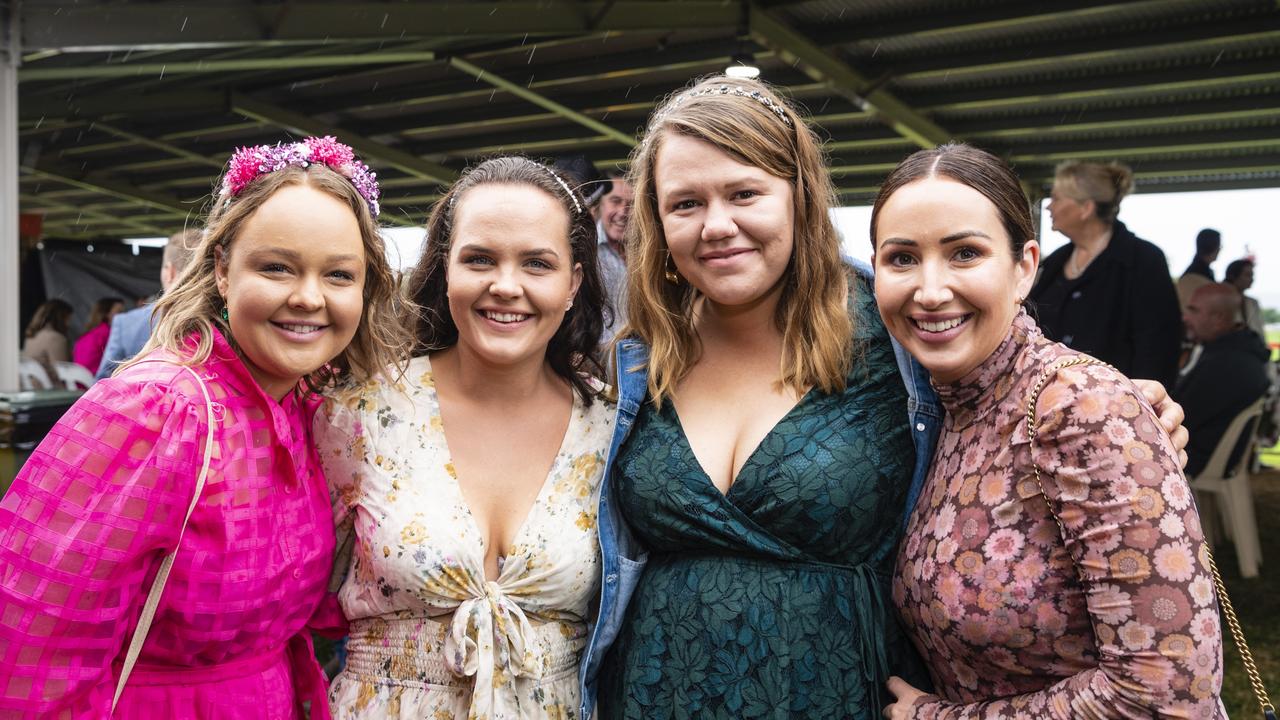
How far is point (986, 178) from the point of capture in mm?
1753

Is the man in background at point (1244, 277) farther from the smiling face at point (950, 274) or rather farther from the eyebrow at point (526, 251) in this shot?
the eyebrow at point (526, 251)

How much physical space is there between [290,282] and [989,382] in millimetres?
1278

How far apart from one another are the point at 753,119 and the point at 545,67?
236 inches

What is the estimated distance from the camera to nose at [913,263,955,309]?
1714mm

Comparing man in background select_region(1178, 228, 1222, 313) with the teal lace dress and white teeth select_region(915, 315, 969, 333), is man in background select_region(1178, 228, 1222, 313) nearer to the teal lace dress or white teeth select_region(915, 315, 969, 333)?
the teal lace dress

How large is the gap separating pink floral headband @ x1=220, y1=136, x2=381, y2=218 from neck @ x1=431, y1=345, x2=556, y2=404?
396 mm

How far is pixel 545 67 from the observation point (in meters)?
7.73

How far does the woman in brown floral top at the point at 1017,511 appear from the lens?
147 cm

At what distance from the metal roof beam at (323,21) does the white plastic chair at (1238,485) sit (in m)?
4.11

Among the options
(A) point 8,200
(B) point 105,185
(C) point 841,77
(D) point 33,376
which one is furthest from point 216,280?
(B) point 105,185

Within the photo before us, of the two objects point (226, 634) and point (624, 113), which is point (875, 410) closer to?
point (226, 634)

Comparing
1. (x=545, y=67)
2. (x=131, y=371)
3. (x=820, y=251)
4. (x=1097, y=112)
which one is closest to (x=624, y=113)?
(x=545, y=67)

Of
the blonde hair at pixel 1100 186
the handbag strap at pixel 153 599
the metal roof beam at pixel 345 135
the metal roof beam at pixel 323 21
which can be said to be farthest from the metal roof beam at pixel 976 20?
the handbag strap at pixel 153 599

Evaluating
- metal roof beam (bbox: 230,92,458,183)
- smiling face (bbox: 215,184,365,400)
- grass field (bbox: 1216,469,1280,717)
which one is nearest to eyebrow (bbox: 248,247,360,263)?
smiling face (bbox: 215,184,365,400)
